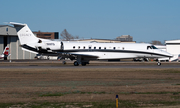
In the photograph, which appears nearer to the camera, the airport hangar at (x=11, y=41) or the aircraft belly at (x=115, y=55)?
the aircraft belly at (x=115, y=55)

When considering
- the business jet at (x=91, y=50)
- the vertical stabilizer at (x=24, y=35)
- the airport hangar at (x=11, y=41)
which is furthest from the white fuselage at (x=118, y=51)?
the airport hangar at (x=11, y=41)

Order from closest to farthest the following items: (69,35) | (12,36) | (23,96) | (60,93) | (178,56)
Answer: (23,96), (60,93), (178,56), (12,36), (69,35)

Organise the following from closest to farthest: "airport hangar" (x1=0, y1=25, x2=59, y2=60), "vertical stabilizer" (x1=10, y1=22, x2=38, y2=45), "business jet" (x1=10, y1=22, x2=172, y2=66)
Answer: "business jet" (x1=10, y1=22, x2=172, y2=66) → "vertical stabilizer" (x1=10, y1=22, x2=38, y2=45) → "airport hangar" (x1=0, y1=25, x2=59, y2=60)

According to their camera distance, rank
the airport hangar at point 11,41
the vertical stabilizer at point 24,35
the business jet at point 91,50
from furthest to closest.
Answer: the airport hangar at point 11,41, the vertical stabilizer at point 24,35, the business jet at point 91,50

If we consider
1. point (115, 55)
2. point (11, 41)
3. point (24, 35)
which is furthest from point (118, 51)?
point (11, 41)

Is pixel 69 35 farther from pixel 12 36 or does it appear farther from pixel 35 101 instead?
pixel 35 101

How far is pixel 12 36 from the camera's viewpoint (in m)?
80.8

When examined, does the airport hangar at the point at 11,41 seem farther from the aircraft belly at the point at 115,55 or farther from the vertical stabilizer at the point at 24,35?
the aircraft belly at the point at 115,55

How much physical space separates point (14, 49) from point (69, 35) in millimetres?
48307

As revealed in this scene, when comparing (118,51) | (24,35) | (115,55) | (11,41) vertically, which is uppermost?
(11,41)

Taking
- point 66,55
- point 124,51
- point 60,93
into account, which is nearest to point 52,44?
point 66,55

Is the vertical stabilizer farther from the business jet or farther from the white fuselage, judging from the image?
the white fuselage

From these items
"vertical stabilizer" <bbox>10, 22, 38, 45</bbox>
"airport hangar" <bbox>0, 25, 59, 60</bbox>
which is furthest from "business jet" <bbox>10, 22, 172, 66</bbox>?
"airport hangar" <bbox>0, 25, 59, 60</bbox>

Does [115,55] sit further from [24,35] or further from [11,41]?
[11,41]
